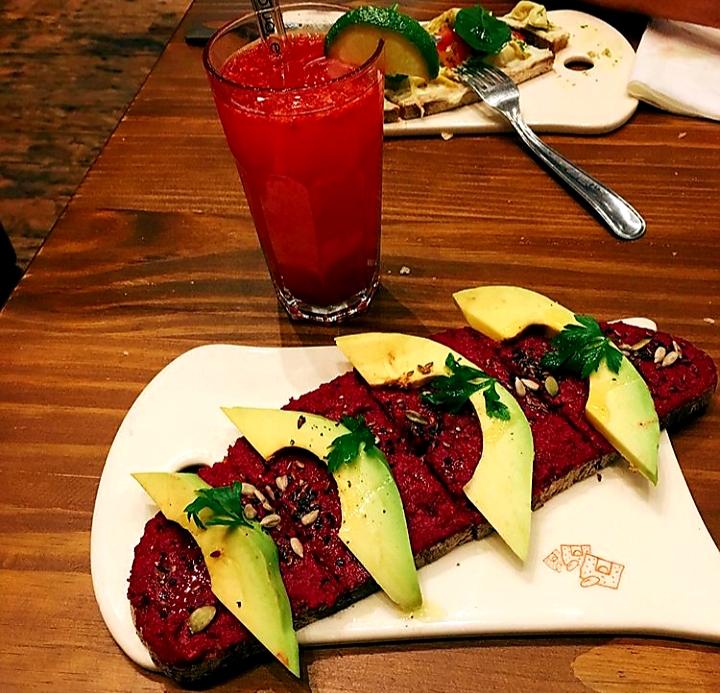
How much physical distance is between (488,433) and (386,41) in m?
0.94

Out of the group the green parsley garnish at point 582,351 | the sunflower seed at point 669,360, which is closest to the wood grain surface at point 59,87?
the green parsley garnish at point 582,351

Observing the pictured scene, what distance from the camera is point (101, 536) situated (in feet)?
3.63

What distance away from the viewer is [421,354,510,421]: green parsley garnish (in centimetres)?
109

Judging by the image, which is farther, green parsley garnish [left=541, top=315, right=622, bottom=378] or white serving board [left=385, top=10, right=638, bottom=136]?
white serving board [left=385, top=10, right=638, bottom=136]

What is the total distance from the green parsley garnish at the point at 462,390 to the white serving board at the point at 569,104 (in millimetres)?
868

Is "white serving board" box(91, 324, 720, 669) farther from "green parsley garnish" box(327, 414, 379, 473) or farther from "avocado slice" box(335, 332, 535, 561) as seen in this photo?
"green parsley garnish" box(327, 414, 379, 473)

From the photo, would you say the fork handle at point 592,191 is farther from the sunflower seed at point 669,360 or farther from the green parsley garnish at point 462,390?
the green parsley garnish at point 462,390

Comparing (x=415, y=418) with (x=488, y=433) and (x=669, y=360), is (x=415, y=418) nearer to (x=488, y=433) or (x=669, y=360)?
(x=488, y=433)

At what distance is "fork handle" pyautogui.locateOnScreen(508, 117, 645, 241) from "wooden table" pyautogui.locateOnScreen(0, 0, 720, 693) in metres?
0.03

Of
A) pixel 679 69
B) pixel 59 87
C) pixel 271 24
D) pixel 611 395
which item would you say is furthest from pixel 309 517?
pixel 59 87

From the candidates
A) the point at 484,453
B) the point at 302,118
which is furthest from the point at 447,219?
the point at 484,453

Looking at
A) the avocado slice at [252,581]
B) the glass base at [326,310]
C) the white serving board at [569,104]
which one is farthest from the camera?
the white serving board at [569,104]

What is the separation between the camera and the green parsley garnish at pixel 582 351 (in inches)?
44.9

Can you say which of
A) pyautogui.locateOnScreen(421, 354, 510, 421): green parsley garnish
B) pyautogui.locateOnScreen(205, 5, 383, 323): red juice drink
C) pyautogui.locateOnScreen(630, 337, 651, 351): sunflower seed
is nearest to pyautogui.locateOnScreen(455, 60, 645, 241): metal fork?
pyautogui.locateOnScreen(630, 337, 651, 351): sunflower seed
